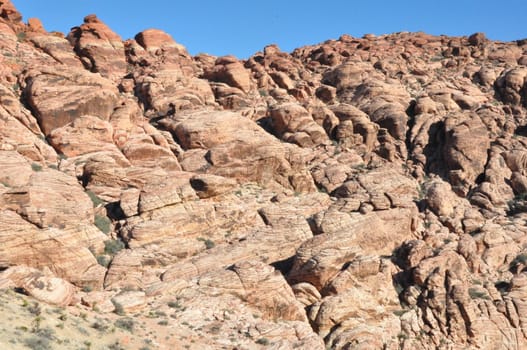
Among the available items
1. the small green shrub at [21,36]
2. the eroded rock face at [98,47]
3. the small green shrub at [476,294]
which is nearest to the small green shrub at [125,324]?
the small green shrub at [476,294]

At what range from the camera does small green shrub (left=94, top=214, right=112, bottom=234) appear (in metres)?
28.9

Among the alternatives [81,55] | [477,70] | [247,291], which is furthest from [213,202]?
[477,70]

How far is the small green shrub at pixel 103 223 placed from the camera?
28.9m

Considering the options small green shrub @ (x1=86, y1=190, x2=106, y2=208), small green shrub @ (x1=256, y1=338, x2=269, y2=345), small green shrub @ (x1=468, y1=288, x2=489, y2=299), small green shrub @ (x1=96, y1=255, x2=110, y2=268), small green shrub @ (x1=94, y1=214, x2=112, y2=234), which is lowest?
small green shrub @ (x1=256, y1=338, x2=269, y2=345)

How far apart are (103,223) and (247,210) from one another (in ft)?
31.1

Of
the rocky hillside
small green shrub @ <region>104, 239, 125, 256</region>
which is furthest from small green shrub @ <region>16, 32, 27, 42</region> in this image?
small green shrub @ <region>104, 239, 125, 256</region>

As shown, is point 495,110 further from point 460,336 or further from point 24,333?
point 24,333

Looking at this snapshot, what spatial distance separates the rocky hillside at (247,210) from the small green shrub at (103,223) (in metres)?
0.09

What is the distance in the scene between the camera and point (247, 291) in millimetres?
24750

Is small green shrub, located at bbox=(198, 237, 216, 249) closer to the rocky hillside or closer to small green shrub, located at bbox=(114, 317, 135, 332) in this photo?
the rocky hillside

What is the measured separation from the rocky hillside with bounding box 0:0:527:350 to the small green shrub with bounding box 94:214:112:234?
87 millimetres

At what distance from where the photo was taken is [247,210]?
3225 cm

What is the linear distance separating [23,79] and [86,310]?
27.1 metres

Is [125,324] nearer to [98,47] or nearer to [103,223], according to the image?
[103,223]
